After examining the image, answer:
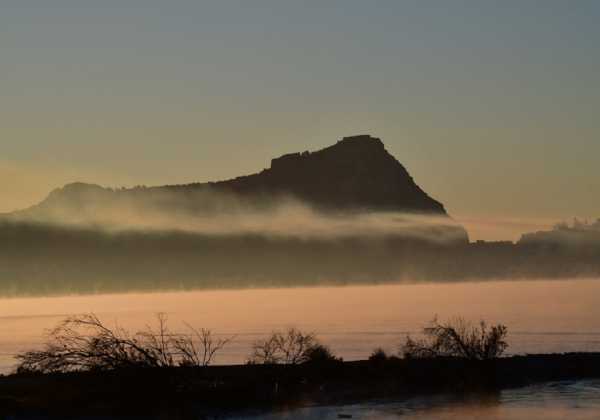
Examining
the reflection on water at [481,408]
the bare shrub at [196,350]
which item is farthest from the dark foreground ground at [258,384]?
the reflection on water at [481,408]

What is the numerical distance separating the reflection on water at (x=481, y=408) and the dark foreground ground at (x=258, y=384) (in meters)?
1.66

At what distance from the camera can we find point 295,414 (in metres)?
39.2

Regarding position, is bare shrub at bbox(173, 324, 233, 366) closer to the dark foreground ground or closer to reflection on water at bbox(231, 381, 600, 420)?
the dark foreground ground

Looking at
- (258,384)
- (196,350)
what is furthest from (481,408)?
(196,350)

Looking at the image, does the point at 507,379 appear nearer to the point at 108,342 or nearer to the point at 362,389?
the point at 362,389

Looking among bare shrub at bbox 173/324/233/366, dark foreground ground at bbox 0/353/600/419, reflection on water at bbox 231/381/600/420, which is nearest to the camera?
reflection on water at bbox 231/381/600/420

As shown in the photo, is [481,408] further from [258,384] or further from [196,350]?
[196,350]

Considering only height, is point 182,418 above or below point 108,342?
below

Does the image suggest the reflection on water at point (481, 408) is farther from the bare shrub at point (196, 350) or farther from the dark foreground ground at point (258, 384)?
the bare shrub at point (196, 350)

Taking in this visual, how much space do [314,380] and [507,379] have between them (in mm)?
7754

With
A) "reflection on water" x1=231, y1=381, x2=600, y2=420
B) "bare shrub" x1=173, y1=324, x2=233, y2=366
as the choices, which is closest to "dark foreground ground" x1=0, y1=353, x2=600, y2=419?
"bare shrub" x1=173, y1=324, x2=233, y2=366

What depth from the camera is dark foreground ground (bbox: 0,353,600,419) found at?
132 feet

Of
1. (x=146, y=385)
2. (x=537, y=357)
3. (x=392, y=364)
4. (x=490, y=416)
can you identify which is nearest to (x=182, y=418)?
(x=146, y=385)

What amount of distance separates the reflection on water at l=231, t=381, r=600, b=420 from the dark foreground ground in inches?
65.5
